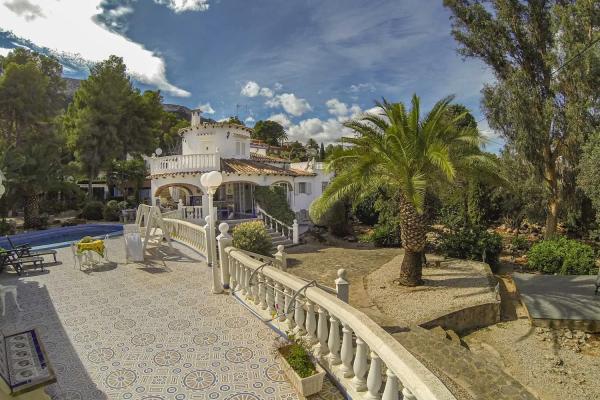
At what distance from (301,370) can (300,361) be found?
4.7 inches

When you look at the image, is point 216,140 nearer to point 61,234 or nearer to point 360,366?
point 61,234

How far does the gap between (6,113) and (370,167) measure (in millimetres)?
35632

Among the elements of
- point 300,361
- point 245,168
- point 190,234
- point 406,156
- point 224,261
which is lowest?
point 300,361

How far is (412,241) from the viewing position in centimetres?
1162

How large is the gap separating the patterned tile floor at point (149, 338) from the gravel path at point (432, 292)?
463 centimetres

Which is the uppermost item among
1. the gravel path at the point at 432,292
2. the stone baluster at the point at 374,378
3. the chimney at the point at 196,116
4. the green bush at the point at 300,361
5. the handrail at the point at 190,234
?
the chimney at the point at 196,116

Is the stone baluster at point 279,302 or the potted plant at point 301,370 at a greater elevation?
the stone baluster at point 279,302

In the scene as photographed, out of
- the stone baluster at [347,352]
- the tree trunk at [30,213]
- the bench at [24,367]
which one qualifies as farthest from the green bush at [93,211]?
the stone baluster at [347,352]

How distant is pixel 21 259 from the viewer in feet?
37.6

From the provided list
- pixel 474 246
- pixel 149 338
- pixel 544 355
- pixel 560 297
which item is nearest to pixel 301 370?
pixel 149 338

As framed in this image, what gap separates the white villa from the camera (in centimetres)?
2203

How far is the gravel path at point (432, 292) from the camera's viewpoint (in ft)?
32.1

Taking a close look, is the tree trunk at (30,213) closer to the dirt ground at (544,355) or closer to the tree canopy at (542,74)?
the dirt ground at (544,355)

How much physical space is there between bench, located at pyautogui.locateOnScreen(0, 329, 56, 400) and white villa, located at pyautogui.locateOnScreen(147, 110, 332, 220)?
16635 millimetres
